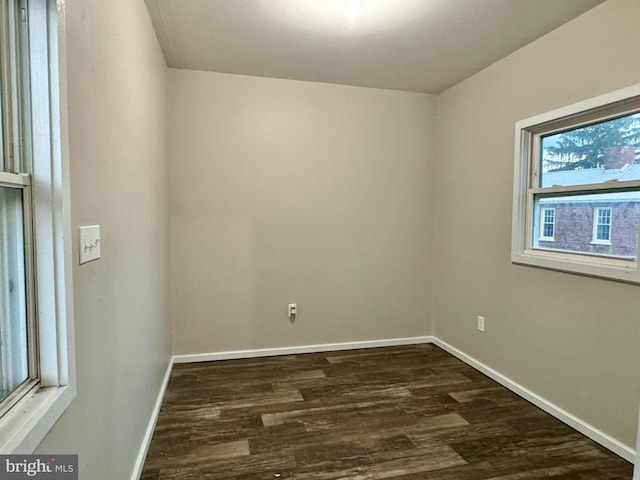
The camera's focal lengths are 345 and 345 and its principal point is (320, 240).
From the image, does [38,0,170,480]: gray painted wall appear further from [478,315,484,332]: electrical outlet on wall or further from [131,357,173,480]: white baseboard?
[478,315,484,332]: electrical outlet on wall

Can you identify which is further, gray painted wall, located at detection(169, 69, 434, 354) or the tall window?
gray painted wall, located at detection(169, 69, 434, 354)

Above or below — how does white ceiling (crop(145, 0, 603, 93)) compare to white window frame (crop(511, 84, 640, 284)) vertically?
above

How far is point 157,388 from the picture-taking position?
2.24 meters

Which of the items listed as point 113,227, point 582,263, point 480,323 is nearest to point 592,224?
point 582,263

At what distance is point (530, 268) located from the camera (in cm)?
241

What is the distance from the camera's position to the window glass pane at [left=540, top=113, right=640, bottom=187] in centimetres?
189

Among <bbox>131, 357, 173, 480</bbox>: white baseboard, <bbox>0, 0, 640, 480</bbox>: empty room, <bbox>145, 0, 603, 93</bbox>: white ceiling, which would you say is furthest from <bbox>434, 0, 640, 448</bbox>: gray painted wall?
<bbox>131, 357, 173, 480</bbox>: white baseboard

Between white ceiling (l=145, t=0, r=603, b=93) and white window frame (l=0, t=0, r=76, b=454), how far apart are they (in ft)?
4.58

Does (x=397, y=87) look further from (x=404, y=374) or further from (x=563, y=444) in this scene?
(x=563, y=444)

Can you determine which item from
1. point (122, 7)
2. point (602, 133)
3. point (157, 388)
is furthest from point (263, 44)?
point (157, 388)

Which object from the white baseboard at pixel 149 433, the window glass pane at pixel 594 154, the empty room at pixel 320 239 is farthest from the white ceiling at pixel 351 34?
the white baseboard at pixel 149 433

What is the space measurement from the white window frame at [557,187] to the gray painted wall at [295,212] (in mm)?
1041

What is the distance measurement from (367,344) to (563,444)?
172 centimetres

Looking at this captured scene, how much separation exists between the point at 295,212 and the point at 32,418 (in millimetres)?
2494
